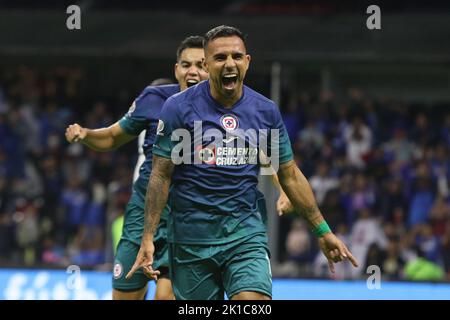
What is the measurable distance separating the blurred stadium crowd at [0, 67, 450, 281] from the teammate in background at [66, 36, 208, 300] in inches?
280

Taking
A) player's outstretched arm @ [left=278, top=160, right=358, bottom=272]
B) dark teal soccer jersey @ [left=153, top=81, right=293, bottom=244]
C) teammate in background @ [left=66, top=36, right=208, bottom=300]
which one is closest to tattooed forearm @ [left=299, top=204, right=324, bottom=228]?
player's outstretched arm @ [left=278, top=160, right=358, bottom=272]

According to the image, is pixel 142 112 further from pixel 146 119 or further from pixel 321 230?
pixel 321 230

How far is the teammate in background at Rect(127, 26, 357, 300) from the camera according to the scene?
22.6ft

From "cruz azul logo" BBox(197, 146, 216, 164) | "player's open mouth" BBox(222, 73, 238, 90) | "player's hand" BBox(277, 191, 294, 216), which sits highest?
"player's open mouth" BBox(222, 73, 238, 90)

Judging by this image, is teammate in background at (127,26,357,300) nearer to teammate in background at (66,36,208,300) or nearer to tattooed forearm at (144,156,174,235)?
tattooed forearm at (144,156,174,235)

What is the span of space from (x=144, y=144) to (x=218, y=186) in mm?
1561

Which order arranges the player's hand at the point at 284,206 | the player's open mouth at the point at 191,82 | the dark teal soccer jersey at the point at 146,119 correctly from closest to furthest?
1. the player's hand at the point at 284,206
2. the player's open mouth at the point at 191,82
3. the dark teal soccer jersey at the point at 146,119

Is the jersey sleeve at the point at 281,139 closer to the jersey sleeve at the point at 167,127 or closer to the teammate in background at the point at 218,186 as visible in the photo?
the teammate in background at the point at 218,186

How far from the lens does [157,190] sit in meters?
7.02

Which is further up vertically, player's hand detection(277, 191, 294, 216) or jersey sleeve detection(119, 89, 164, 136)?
jersey sleeve detection(119, 89, 164, 136)

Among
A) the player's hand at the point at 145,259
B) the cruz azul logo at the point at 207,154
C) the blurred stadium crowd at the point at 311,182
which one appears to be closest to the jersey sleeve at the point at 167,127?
the cruz azul logo at the point at 207,154

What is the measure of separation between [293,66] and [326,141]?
1.28 m

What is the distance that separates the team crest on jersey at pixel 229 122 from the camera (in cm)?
693

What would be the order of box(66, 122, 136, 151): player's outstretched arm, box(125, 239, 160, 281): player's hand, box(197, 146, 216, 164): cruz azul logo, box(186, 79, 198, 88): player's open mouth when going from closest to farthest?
box(125, 239, 160, 281): player's hand
box(197, 146, 216, 164): cruz azul logo
box(186, 79, 198, 88): player's open mouth
box(66, 122, 136, 151): player's outstretched arm
